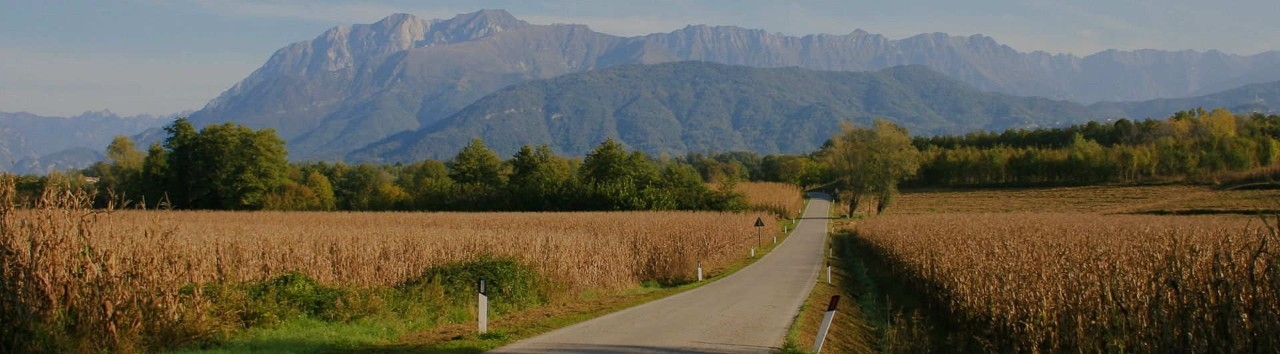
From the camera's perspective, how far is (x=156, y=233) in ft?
44.3

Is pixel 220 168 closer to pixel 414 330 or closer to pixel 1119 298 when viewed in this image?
pixel 414 330

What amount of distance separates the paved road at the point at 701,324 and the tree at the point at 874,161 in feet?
191

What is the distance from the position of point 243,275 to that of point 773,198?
6896 centimetres

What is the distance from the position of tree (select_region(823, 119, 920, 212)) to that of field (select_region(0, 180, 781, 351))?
58584 millimetres

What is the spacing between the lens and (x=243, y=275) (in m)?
18.4

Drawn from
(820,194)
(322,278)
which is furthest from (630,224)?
(820,194)

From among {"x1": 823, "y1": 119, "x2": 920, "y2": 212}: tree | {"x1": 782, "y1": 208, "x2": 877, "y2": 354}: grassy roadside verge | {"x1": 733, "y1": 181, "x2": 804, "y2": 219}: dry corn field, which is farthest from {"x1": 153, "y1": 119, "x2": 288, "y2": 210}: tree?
{"x1": 782, "y1": 208, "x2": 877, "y2": 354}: grassy roadside verge

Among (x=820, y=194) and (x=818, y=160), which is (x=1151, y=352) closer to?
(x=820, y=194)

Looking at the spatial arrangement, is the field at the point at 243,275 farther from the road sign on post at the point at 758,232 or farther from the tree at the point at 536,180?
the tree at the point at 536,180

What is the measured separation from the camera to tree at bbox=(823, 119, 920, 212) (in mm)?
87312

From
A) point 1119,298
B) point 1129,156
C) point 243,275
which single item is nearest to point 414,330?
point 243,275

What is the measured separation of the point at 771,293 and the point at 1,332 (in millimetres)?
18729

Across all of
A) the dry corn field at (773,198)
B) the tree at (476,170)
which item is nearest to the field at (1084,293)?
the dry corn field at (773,198)

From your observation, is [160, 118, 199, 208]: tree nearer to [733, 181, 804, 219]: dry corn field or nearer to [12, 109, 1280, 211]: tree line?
[12, 109, 1280, 211]: tree line
